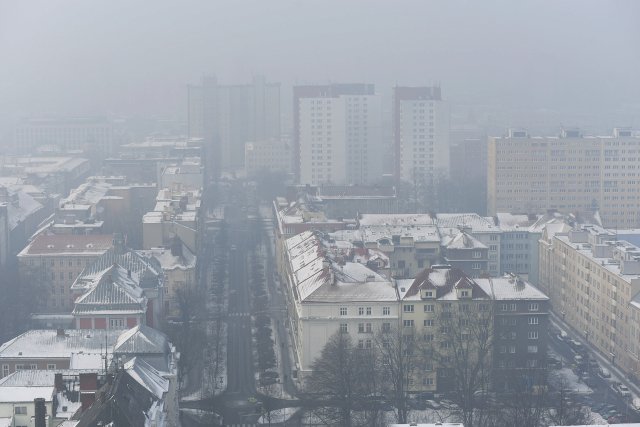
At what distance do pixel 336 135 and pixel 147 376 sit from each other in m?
34.7

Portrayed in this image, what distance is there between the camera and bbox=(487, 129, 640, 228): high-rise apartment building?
1478 inches

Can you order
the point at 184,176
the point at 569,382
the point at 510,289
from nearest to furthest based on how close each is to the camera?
the point at 569,382 → the point at 510,289 → the point at 184,176

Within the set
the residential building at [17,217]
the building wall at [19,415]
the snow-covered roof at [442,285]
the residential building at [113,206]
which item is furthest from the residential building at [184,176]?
the building wall at [19,415]

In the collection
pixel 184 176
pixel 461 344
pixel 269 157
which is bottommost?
pixel 461 344

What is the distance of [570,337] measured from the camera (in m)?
24.0

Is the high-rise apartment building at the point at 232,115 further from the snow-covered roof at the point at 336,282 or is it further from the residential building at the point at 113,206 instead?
the snow-covered roof at the point at 336,282

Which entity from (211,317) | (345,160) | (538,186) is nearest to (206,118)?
(345,160)

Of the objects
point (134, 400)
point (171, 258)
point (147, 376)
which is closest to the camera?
point (134, 400)

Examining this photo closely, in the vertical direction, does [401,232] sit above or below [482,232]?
above

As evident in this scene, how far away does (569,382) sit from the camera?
20.4m

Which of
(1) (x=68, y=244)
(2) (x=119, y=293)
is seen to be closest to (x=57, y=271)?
(1) (x=68, y=244)

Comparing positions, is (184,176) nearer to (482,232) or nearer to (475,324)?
(482,232)

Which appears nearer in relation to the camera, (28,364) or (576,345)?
(28,364)

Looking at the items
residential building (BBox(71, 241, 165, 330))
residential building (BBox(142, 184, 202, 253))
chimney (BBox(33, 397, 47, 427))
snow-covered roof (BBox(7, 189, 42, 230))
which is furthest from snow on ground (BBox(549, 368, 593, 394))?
snow-covered roof (BBox(7, 189, 42, 230))
